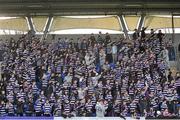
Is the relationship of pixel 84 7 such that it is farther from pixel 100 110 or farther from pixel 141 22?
pixel 100 110

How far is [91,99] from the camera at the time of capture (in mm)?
35000

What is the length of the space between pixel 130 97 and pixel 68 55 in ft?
22.2

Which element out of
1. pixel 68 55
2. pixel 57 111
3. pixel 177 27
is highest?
pixel 177 27

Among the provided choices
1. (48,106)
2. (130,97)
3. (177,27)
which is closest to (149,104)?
(130,97)

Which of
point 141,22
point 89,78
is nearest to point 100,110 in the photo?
point 89,78

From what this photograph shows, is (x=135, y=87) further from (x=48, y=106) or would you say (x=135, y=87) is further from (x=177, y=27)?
(x=177, y=27)

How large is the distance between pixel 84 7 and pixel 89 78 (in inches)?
376

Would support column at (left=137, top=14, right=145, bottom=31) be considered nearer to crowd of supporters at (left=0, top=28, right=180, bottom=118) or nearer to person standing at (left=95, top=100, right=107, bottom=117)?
crowd of supporters at (left=0, top=28, right=180, bottom=118)

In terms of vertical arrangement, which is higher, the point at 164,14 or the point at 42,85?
the point at 164,14

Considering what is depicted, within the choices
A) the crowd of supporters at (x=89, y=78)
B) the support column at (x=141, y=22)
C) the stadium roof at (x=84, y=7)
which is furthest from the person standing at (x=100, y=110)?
the support column at (x=141, y=22)

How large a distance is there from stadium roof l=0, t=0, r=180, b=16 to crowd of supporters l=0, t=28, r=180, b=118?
2.55m

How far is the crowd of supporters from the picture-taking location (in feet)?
113

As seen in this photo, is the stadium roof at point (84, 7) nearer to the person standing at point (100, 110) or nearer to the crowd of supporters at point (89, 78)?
the crowd of supporters at point (89, 78)

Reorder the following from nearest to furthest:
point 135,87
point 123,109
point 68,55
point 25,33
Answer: point 123,109, point 135,87, point 68,55, point 25,33
